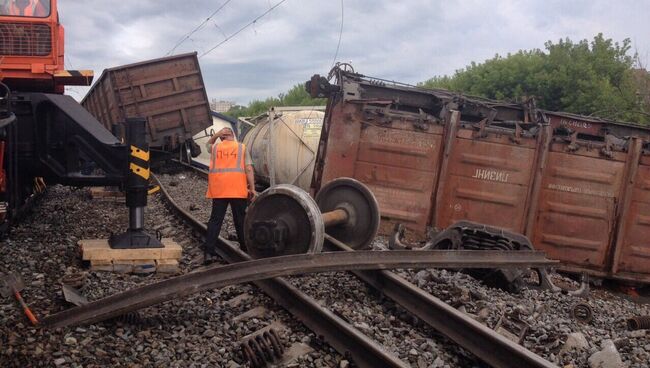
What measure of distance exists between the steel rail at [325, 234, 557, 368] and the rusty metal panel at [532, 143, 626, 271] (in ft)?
15.5

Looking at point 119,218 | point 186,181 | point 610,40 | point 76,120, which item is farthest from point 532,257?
point 610,40

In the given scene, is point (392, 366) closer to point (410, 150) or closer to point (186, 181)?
point (410, 150)

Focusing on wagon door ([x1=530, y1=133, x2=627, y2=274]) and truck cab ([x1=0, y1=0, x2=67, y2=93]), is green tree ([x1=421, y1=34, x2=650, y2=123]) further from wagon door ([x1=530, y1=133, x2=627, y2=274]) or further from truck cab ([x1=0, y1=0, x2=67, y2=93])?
truck cab ([x1=0, y1=0, x2=67, y2=93])

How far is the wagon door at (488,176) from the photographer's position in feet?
28.8

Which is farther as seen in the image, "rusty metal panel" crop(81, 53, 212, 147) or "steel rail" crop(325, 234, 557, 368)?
"rusty metal panel" crop(81, 53, 212, 147)

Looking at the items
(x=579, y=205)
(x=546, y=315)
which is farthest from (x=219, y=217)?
(x=579, y=205)

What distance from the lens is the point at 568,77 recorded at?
3509 cm

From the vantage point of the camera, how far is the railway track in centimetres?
352

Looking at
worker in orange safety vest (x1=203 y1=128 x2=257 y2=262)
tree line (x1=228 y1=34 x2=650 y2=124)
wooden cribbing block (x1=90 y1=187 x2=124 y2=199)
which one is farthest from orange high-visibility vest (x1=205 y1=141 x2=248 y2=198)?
tree line (x1=228 y1=34 x2=650 y2=124)

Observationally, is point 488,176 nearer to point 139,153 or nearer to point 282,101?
point 139,153

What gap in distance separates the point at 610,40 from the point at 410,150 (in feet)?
114

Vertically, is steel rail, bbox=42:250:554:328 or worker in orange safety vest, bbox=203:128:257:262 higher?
worker in orange safety vest, bbox=203:128:257:262

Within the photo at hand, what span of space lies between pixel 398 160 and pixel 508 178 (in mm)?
1718

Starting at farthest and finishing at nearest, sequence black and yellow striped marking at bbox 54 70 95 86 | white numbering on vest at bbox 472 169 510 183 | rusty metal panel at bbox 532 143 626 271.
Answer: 1. white numbering on vest at bbox 472 169 510 183
2. rusty metal panel at bbox 532 143 626 271
3. black and yellow striped marking at bbox 54 70 95 86
